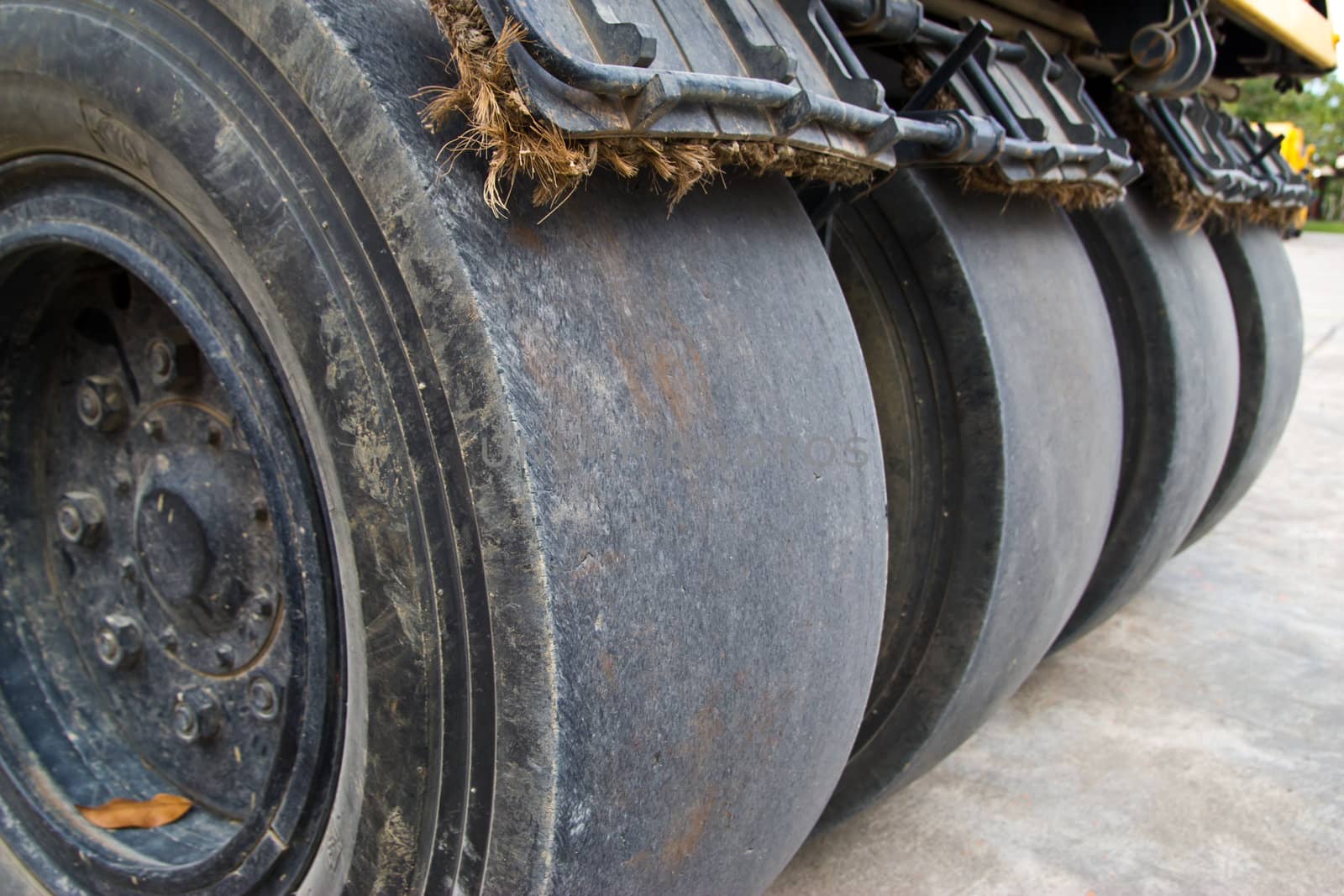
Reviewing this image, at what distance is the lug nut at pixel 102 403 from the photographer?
123 centimetres

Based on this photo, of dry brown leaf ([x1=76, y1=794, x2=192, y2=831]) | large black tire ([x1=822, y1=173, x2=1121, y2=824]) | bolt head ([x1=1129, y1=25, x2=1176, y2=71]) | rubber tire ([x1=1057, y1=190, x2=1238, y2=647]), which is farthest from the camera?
rubber tire ([x1=1057, y1=190, x2=1238, y2=647])

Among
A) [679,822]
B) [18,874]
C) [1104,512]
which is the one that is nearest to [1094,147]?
[1104,512]

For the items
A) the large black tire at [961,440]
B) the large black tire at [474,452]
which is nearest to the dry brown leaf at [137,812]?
the large black tire at [474,452]

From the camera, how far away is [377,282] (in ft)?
2.49

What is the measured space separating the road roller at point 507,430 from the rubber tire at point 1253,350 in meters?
1.20

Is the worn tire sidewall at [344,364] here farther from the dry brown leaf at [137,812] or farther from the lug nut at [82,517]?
the lug nut at [82,517]

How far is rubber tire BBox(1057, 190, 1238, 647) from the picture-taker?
1863mm

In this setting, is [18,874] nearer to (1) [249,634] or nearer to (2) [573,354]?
(1) [249,634]

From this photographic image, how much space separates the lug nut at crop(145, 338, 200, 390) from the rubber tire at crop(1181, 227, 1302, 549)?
206 centimetres

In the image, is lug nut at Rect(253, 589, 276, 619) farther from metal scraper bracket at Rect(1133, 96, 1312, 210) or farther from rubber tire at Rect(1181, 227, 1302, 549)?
rubber tire at Rect(1181, 227, 1302, 549)

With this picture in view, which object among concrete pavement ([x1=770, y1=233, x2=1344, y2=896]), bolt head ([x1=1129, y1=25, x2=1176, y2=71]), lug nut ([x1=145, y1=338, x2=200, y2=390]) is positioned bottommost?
concrete pavement ([x1=770, y1=233, x2=1344, y2=896])

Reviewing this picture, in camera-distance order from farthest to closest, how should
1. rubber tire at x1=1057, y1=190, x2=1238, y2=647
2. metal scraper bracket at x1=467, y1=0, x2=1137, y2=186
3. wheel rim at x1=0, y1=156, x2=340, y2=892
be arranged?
rubber tire at x1=1057, y1=190, x2=1238, y2=647 < wheel rim at x1=0, y1=156, x2=340, y2=892 < metal scraper bracket at x1=467, y1=0, x2=1137, y2=186

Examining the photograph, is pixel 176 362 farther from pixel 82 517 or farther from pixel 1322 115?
pixel 1322 115

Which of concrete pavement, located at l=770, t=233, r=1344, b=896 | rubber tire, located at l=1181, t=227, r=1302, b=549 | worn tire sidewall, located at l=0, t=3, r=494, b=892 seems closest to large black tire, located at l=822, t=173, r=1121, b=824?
concrete pavement, located at l=770, t=233, r=1344, b=896
